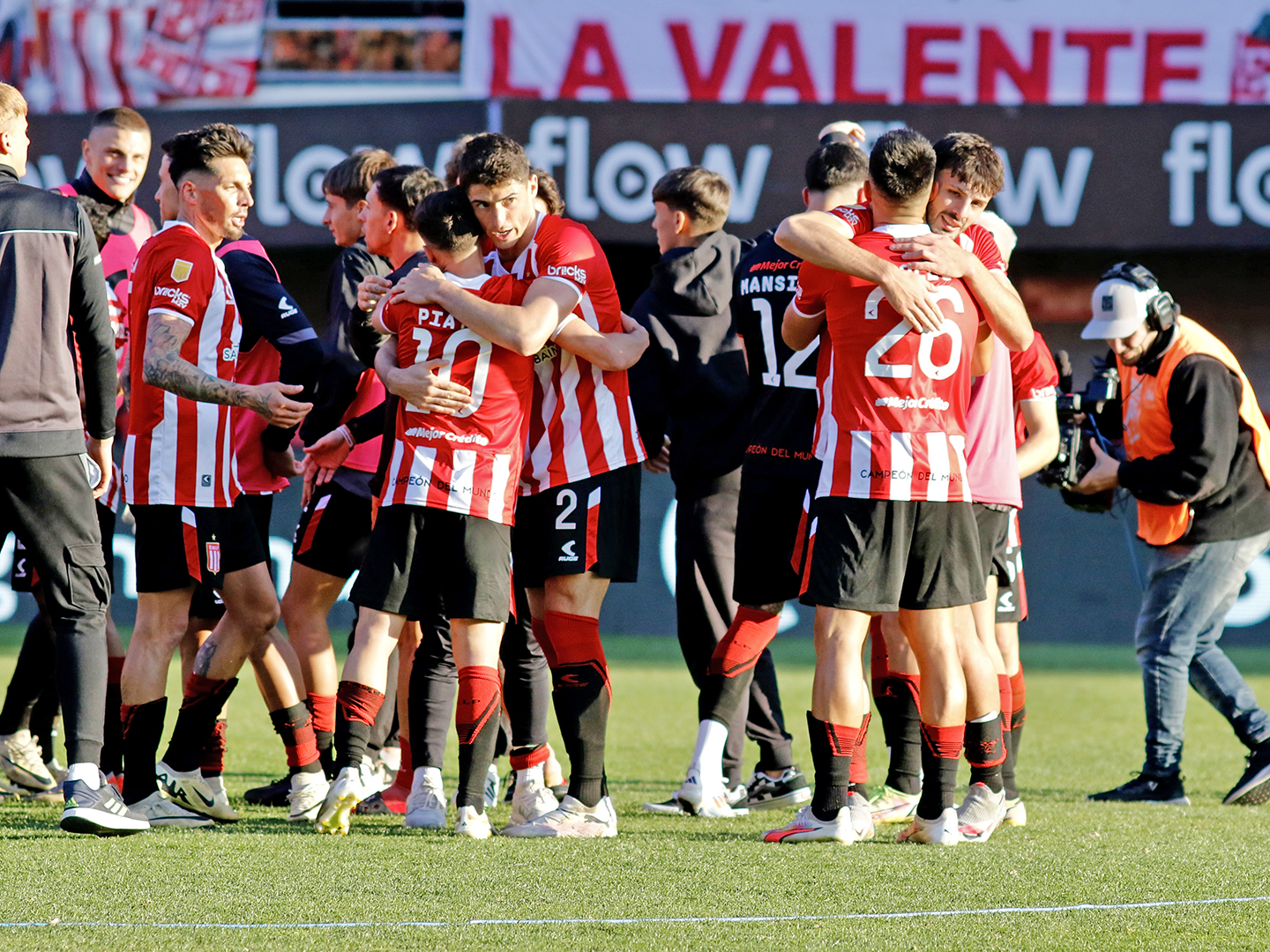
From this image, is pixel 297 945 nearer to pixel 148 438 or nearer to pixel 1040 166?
pixel 148 438

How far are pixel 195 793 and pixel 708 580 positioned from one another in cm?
198

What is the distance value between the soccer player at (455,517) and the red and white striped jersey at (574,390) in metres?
0.13

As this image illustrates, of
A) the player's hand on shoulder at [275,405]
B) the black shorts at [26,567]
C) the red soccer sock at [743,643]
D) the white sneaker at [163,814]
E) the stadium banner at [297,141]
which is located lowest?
the white sneaker at [163,814]

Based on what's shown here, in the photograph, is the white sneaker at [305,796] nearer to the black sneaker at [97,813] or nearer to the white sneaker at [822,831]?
the black sneaker at [97,813]

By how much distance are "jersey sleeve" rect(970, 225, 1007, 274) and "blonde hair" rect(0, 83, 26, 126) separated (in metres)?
2.78

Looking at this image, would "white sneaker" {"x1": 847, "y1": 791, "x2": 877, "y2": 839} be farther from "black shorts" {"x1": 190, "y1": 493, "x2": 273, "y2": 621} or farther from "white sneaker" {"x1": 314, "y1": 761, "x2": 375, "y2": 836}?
"black shorts" {"x1": 190, "y1": 493, "x2": 273, "y2": 621}

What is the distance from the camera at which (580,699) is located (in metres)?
4.45

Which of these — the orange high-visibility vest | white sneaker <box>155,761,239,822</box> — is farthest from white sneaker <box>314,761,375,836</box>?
the orange high-visibility vest

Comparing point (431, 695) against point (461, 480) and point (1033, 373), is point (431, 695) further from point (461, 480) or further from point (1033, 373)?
point (1033, 373)

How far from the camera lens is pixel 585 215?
12.7m

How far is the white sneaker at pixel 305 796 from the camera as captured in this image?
15.5ft

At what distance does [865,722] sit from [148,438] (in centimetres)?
231

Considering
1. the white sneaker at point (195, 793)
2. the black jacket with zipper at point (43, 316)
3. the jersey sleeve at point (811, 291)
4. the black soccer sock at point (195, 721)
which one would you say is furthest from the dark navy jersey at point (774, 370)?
the black jacket with zipper at point (43, 316)

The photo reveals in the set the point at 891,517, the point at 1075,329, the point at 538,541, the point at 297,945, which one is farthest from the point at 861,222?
the point at 1075,329
